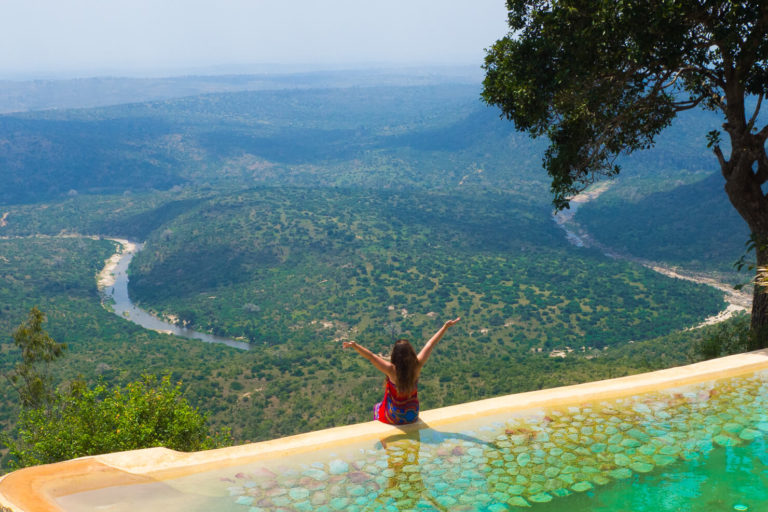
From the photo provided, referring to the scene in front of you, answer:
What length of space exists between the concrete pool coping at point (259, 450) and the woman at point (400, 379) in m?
0.15

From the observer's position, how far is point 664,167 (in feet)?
329

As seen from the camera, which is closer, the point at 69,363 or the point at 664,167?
the point at 69,363

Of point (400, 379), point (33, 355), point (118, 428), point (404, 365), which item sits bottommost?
point (33, 355)

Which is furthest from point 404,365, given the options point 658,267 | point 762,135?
point 658,267

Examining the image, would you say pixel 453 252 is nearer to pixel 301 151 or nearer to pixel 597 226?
pixel 597 226

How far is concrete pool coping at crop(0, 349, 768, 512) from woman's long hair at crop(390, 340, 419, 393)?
0.55 m

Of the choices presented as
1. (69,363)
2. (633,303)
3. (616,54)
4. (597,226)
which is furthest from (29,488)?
(597,226)

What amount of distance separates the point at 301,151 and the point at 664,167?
9342 cm

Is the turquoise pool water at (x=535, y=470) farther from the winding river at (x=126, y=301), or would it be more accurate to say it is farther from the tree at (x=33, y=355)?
the winding river at (x=126, y=301)

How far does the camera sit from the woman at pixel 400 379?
22.4 feet

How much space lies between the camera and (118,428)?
1123 cm

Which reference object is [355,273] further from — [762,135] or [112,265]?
[762,135]

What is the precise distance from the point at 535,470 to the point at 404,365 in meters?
1.72

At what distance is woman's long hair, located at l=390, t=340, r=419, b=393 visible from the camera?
267 inches
